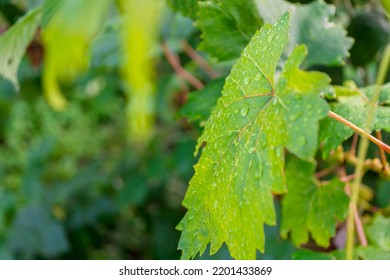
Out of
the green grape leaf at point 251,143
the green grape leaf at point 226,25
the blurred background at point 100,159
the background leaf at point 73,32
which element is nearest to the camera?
the background leaf at point 73,32

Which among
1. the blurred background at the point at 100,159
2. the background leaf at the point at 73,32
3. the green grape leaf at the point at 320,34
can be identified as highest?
the background leaf at the point at 73,32

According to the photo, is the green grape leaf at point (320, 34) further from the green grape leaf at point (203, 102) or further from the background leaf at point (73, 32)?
the background leaf at point (73, 32)

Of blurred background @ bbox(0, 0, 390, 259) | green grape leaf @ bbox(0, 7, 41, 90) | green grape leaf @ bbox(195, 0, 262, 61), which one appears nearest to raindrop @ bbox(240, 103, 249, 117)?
green grape leaf @ bbox(195, 0, 262, 61)

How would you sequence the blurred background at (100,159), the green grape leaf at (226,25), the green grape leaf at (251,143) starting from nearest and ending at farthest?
the green grape leaf at (251,143)
the green grape leaf at (226,25)
the blurred background at (100,159)

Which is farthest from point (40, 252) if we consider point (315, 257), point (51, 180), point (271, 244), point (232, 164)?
point (232, 164)

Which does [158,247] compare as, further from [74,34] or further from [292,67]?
[74,34]

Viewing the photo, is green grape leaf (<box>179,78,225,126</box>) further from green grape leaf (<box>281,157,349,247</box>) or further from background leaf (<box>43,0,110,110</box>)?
background leaf (<box>43,0,110,110</box>)

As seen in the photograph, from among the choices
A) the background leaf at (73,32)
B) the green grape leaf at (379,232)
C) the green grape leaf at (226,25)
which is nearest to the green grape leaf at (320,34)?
Answer: the green grape leaf at (226,25)
